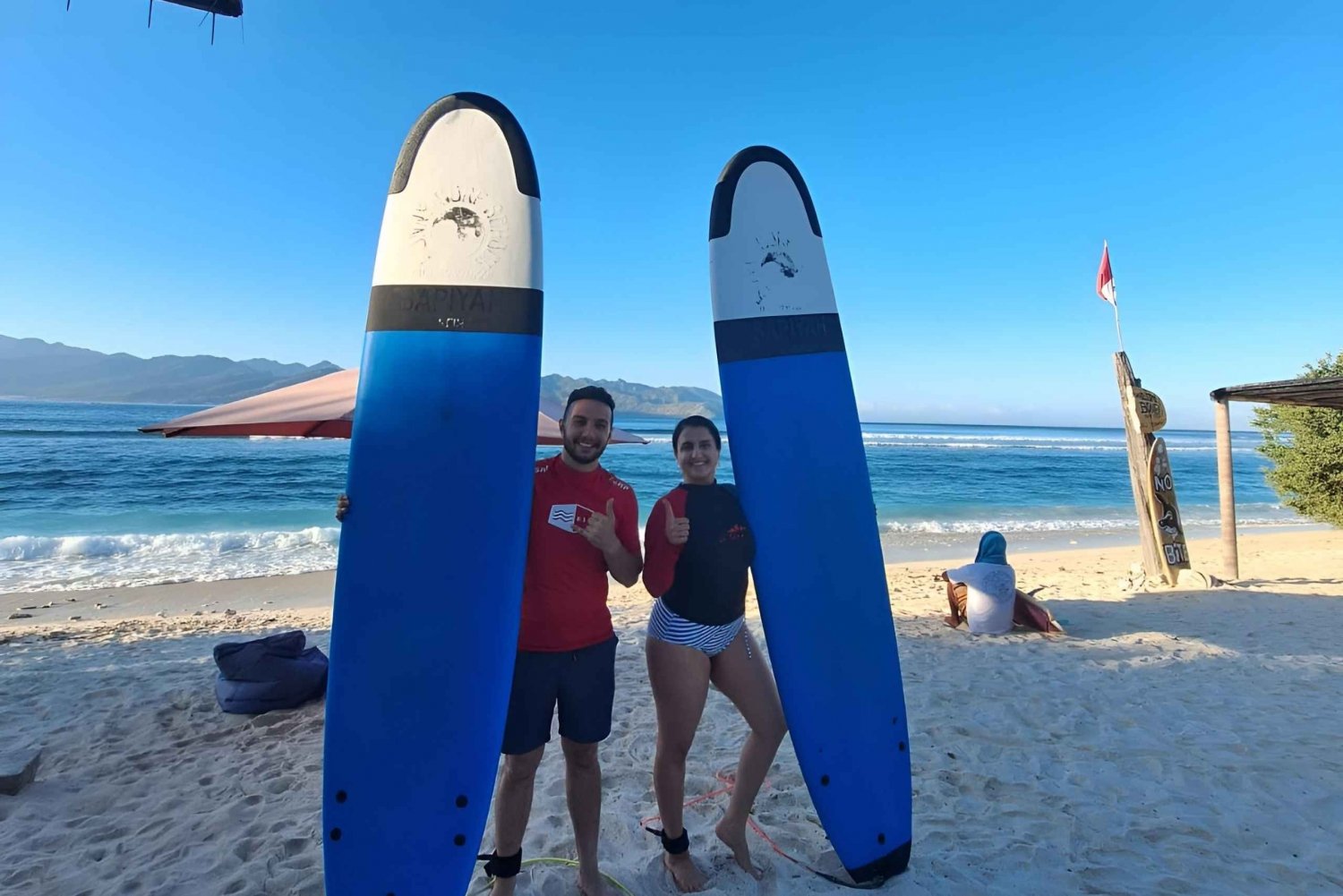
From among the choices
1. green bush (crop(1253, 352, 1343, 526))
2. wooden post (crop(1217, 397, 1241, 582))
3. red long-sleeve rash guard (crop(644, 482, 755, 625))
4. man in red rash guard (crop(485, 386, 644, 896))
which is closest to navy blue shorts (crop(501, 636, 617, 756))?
man in red rash guard (crop(485, 386, 644, 896))

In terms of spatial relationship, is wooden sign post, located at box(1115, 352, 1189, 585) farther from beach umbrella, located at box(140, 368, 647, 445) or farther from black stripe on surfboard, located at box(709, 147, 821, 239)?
beach umbrella, located at box(140, 368, 647, 445)

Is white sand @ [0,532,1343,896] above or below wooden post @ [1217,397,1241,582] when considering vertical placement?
below

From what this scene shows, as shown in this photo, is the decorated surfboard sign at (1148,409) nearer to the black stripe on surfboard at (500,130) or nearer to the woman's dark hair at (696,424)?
the woman's dark hair at (696,424)

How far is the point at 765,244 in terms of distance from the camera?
8.21 feet

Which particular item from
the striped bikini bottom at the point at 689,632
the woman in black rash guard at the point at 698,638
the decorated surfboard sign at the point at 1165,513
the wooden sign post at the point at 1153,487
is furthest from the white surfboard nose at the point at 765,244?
the decorated surfboard sign at the point at 1165,513

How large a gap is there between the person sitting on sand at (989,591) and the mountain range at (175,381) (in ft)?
162

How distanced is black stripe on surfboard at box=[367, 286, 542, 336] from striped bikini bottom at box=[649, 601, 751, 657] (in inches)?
40.8

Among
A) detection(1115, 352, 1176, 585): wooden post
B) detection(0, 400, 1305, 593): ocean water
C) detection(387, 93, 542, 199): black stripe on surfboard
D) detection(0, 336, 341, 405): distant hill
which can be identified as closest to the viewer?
detection(387, 93, 542, 199): black stripe on surfboard

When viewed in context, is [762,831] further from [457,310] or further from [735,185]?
[735,185]

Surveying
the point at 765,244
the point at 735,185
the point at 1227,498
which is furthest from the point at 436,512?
the point at 1227,498

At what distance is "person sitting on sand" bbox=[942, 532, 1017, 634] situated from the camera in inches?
194

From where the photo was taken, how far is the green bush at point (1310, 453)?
9.82 meters

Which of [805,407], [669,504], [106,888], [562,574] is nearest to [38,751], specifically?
[106,888]

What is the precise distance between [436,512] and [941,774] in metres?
2.39
